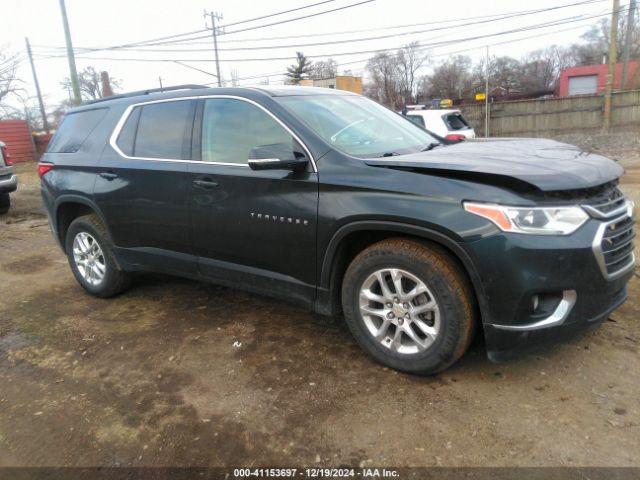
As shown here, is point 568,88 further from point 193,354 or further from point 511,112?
point 193,354

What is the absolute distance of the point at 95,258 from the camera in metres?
4.61

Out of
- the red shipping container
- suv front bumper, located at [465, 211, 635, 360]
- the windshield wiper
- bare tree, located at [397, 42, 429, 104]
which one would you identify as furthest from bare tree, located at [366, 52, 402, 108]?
suv front bumper, located at [465, 211, 635, 360]

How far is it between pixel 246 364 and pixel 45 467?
1.25 metres

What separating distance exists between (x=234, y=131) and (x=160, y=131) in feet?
2.57

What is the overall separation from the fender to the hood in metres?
0.34

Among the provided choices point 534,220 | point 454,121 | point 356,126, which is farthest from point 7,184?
point 534,220

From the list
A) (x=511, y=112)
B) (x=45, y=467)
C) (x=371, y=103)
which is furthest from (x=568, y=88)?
(x=45, y=467)

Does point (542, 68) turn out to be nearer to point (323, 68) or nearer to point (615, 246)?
point (323, 68)

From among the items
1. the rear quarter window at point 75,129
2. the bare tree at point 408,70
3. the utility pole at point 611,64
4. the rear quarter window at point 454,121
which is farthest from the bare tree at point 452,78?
the rear quarter window at point 75,129

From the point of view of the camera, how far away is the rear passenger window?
3752mm

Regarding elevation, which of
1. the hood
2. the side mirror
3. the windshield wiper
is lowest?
the hood

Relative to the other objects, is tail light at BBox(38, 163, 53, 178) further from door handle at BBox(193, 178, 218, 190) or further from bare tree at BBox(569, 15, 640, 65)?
bare tree at BBox(569, 15, 640, 65)

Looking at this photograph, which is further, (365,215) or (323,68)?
(323,68)

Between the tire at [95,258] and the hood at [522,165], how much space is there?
2.71 m
